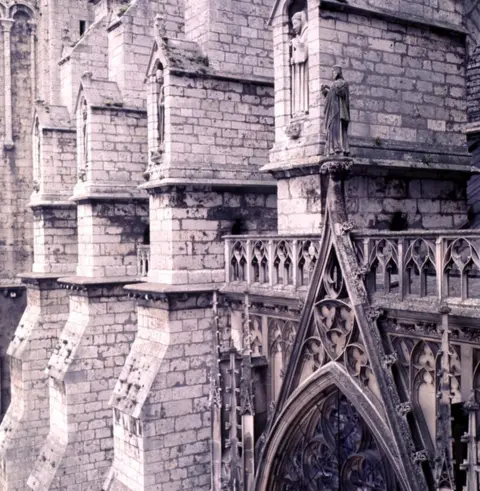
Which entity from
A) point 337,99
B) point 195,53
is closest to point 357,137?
point 337,99

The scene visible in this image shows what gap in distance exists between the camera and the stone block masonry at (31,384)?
667 inches

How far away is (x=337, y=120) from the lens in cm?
765

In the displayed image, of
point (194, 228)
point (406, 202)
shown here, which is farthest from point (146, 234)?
point (406, 202)

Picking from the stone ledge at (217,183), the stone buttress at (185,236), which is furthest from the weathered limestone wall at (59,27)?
the stone ledge at (217,183)

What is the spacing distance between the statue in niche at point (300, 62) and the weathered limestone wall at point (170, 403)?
3.45 metres

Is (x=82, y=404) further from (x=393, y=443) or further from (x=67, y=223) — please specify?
(x=393, y=443)

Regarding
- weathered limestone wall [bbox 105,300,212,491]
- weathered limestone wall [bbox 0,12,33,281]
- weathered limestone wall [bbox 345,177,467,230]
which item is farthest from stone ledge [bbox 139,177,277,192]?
weathered limestone wall [bbox 0,12,33,281]

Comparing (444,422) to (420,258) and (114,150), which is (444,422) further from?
(114,150)

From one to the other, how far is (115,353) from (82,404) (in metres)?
1.19

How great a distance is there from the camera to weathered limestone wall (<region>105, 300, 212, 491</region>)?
432 inches

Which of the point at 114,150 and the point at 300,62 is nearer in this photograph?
the point at 300,62

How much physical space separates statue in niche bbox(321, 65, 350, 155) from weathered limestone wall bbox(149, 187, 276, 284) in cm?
384

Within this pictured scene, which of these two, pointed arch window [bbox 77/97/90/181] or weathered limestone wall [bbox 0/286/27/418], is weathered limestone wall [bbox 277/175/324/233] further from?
weathered limestone wall [bbox 0/286/27/418]

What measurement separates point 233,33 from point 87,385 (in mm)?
7370
